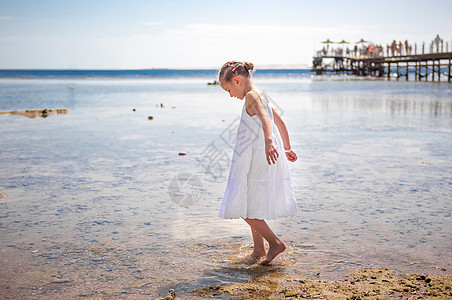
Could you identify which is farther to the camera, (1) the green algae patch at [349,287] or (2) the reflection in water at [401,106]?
(2) the reflection in water at [401,106]

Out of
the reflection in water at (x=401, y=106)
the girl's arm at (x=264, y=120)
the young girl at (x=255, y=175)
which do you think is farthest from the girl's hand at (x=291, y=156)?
the reflection in water at (x=401, y=106)

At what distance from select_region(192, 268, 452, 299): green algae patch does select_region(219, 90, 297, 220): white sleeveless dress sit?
0.52 metres

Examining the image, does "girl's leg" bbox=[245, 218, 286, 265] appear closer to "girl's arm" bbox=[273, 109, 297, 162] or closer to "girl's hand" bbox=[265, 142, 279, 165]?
"girl's hand" bbox=[265, 142, 279, 165]

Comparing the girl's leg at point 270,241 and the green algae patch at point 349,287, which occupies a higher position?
the girl's leg at point 270,241

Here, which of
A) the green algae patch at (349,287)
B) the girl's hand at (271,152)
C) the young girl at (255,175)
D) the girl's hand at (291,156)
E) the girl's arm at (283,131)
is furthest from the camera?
the girl's hand at (291,156)

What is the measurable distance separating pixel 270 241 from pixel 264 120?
92 centimetres

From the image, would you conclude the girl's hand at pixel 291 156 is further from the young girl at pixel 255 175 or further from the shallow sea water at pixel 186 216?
the shallow sea water at pixel 186 216

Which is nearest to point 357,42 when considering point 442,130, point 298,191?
point 442,130

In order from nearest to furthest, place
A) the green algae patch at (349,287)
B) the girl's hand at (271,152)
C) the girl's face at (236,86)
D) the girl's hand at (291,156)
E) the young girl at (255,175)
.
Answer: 1. the green algae patch at (349,287)
2. the girl's hand at (271,152)
3. the young girl at (255,175)
4. the girl's face at (236,86)
5. the girl's hand at (291,156)

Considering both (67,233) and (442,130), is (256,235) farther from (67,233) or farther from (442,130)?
(442,130)

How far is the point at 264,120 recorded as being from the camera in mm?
3393

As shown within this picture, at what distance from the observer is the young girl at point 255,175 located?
3.46 m

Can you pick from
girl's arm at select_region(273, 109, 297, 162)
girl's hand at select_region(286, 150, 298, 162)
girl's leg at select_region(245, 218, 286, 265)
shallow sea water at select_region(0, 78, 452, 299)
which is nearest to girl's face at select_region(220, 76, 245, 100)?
girl's arm at select_region(273, 109, 297, 162)

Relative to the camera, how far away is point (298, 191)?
554 cm
